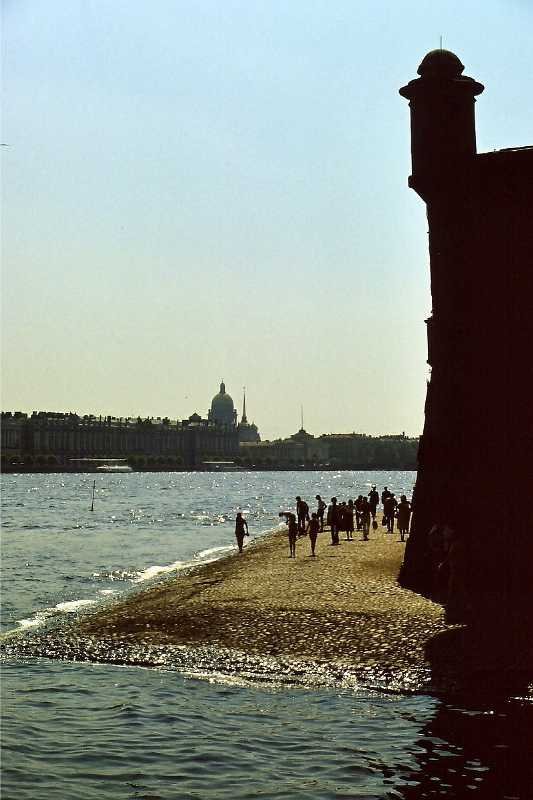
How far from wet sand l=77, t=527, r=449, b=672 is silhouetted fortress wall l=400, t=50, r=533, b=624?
1.46 m

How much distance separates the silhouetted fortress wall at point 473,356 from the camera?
21234 mm

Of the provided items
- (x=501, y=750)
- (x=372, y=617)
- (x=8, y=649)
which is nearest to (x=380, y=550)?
(x=372, y=617)

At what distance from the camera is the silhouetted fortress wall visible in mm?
21234

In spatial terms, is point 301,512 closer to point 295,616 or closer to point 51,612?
point 51,612

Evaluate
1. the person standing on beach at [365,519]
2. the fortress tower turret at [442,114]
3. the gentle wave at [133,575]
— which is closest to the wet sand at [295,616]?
the gentle wave at [133,575]

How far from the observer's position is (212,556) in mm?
43281

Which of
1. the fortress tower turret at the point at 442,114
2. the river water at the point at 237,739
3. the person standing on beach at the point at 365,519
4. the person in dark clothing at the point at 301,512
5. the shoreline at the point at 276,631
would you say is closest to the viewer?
the river water at the point at 237,739

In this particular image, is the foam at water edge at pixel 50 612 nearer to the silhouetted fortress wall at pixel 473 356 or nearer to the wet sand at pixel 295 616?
the wet sand at pixel 295 616

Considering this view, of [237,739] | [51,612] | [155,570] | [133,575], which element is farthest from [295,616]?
[155,570]

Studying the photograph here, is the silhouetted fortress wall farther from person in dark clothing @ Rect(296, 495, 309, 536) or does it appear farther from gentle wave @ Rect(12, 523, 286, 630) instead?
person in dark clothing @ Rect(296, 495, 309, 536)

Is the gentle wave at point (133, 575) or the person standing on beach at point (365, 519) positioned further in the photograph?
the person standing on beach at point (365, 519)

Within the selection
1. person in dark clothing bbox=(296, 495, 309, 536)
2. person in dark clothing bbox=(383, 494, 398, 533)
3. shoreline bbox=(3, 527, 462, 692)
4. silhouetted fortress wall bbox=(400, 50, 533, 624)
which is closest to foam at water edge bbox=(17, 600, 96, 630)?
shoreline bbox=(3, 527, 462, 692)

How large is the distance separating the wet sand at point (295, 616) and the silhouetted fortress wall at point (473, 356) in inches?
57.4

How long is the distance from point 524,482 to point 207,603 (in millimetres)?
7603
